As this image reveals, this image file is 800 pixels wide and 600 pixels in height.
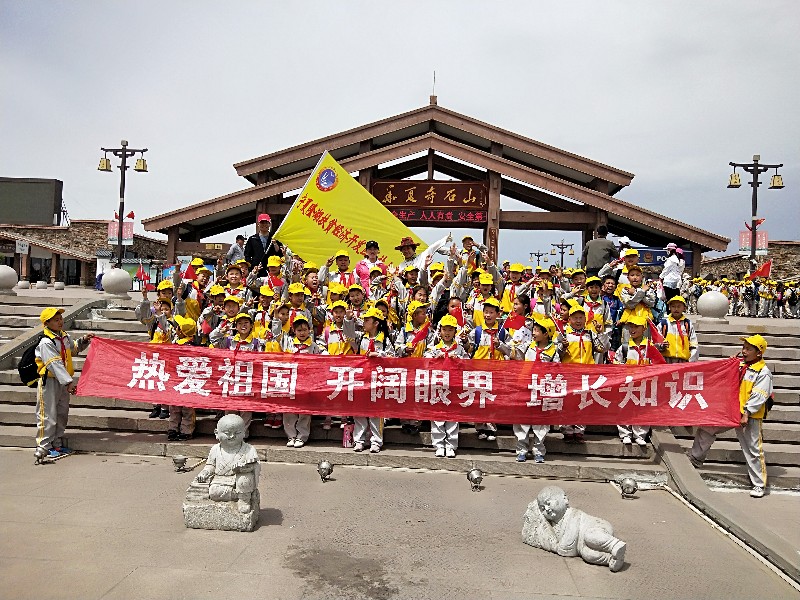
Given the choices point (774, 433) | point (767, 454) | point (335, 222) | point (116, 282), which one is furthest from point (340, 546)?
point (116, 282)

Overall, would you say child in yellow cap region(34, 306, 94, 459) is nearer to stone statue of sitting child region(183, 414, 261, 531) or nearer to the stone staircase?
stone statue of sitting child region(183, 414, 261, 531)

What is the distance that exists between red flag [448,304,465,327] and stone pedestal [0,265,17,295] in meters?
9.05

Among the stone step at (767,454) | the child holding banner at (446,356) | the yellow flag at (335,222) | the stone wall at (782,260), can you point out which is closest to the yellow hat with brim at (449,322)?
the child holding banner at (446,356)

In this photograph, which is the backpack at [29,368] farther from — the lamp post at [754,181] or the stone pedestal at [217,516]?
the lamp post at [754,181]

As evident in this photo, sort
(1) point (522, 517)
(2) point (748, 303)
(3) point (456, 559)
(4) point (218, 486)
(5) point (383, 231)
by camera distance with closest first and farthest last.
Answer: (3) point (456, 559)
(4) point (218, 486)
(1) point (522, 517)
(5) point (383, 231)
(2) point (748, 303)

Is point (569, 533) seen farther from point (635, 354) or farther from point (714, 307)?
point (714, 307)

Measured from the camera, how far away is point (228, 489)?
5.08 metres

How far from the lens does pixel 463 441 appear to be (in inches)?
309

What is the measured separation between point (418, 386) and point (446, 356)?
20.4 inches

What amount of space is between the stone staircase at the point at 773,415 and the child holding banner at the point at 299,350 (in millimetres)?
4960

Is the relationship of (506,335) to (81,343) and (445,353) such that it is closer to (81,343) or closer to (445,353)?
(445,353)

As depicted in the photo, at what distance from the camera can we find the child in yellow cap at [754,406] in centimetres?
701

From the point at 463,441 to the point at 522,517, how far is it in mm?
2185

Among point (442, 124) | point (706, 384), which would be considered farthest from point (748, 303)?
point (706, 384)
